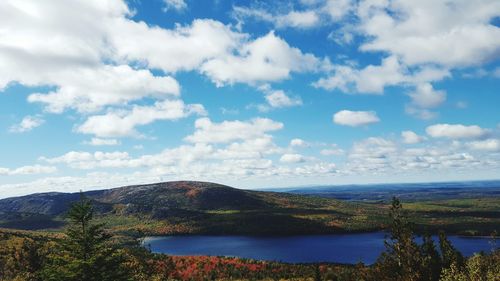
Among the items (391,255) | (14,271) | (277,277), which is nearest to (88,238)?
(391,255)

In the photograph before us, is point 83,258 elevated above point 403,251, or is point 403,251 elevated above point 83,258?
point 83,258

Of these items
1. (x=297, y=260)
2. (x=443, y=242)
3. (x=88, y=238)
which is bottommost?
(x=297, y=260)

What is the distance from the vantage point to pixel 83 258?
4500 centimetres

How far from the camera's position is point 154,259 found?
6206 inches

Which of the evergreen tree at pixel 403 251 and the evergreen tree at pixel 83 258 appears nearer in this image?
the evergreen tree at pixel 83 258

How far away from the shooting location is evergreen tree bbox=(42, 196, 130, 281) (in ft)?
141

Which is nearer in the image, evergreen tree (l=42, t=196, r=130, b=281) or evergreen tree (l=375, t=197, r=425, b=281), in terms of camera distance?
evergreen tree (l=42, t=196, r=130, b=281)

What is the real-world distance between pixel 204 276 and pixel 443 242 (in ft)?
281

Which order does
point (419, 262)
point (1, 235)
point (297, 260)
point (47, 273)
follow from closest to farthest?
point (47, 273)
point (419, 262)
point (1, 235)
point (297, 260)

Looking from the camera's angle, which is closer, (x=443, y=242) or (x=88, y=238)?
(x=88, y=238)

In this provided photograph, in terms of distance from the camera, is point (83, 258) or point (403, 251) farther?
point (403, 251)

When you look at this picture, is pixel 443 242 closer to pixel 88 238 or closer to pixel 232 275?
pixel 88 238

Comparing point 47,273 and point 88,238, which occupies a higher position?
point 88,238

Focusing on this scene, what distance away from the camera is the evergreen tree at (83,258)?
141 ft
